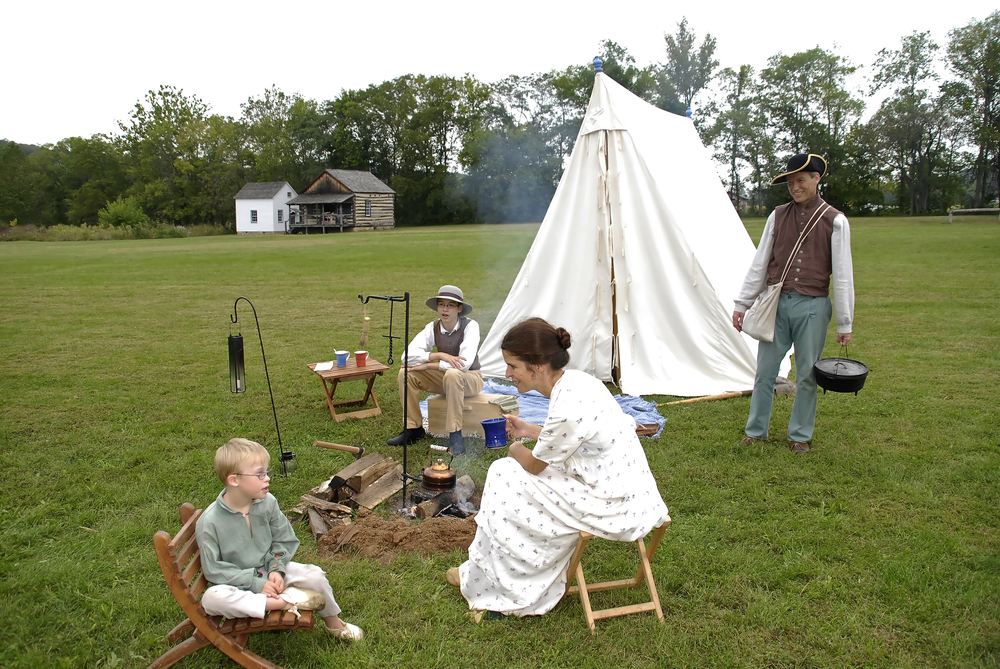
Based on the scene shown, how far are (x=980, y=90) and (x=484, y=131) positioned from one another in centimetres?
3133

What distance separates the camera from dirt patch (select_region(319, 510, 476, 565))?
10.9 ft

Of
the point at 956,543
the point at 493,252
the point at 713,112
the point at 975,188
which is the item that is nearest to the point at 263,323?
the point at 956,543

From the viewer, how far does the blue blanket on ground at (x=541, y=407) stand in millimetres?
5320

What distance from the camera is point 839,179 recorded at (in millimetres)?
37750

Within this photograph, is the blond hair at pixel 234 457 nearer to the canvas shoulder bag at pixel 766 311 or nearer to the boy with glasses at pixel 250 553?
the boy with glasses at pixel 250 553

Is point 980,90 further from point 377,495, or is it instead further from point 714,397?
point 377,495

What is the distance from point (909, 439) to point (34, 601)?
524cm

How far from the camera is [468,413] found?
201 inches

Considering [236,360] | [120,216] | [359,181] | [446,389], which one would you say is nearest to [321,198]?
[359,181]

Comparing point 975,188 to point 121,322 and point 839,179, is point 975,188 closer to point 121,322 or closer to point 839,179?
point 839,179

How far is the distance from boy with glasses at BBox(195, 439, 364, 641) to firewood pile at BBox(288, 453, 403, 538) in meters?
0.94

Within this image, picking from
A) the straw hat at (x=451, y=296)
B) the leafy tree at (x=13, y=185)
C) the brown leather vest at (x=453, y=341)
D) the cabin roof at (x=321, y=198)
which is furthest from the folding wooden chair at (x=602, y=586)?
the leafy tree at (x=13, y=185)

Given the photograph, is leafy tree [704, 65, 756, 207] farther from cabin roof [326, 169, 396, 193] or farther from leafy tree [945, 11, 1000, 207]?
cabin roof [326, 169, 396, 193]

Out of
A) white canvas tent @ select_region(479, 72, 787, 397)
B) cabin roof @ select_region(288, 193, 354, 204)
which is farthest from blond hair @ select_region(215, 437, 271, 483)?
cabin roof @ select_region(288, 193, 354, 204)
